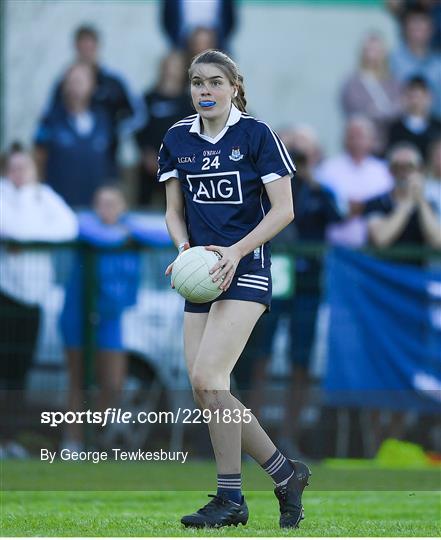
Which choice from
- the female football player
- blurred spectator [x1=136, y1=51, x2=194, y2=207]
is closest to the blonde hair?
the female football player

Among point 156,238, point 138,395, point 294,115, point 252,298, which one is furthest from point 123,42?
point 252,298

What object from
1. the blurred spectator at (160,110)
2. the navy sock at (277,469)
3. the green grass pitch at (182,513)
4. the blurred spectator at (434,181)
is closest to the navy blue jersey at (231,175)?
the navy sock at (277,469)

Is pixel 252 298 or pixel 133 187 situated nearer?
pixel 252 298

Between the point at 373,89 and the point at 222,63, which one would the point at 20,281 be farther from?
the point at 222,63

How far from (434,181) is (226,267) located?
7.79 meters

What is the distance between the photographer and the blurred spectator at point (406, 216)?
42.3 ft

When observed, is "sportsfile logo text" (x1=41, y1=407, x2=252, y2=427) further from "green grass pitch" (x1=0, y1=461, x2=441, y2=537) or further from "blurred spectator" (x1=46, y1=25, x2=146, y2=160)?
"blurred spectator" (x1=46, y1=25, x2=146, y2=160)

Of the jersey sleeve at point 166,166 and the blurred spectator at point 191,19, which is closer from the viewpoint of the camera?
the jersey sleeve at point 166,166

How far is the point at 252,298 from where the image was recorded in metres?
6.74

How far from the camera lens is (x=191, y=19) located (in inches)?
594

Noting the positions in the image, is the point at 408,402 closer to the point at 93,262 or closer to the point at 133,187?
the point at 93,262

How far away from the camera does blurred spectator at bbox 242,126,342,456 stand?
39.6ft

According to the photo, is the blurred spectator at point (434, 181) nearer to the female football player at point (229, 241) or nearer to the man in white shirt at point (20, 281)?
the man in white shirt at point (20, 281)

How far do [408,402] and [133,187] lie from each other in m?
4.17
